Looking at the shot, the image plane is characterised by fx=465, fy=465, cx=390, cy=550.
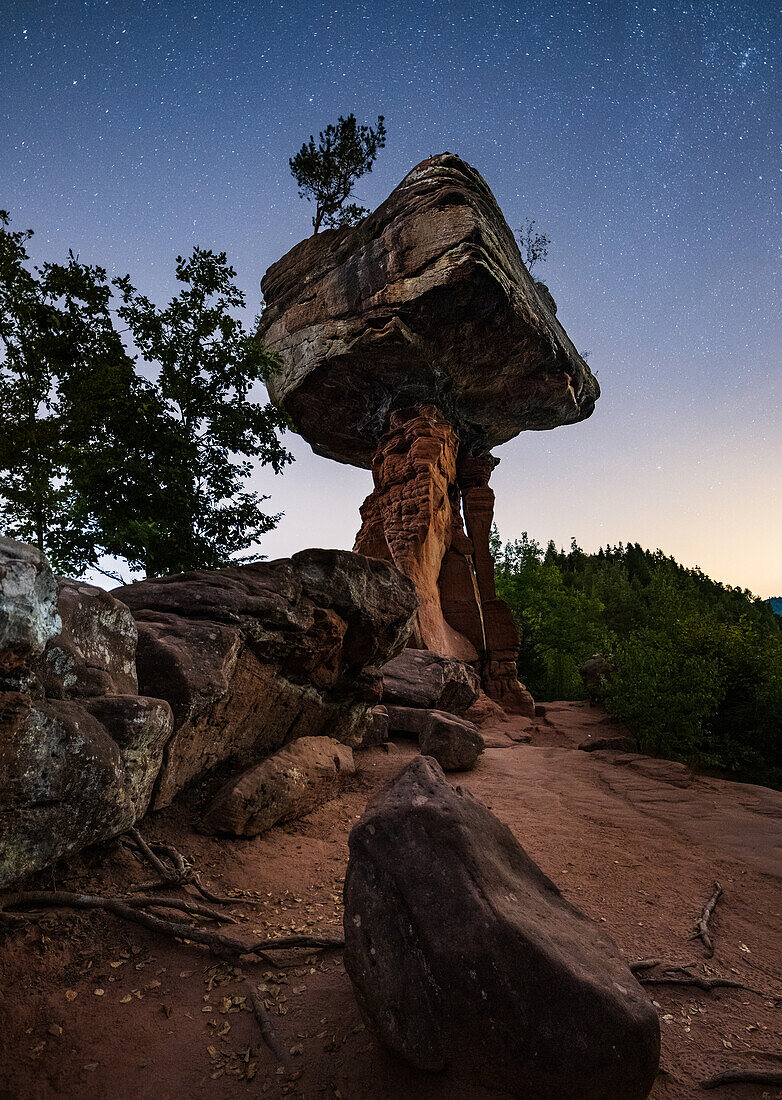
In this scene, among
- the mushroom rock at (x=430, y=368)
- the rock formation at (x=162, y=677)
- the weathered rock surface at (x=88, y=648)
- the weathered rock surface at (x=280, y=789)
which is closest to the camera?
the rock formation at (x=162, y=677)

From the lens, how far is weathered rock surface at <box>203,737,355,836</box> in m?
4.66

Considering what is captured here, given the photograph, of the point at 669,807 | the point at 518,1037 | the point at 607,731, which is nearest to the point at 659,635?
the point at 607,731

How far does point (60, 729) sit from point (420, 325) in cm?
1648

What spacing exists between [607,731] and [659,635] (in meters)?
4.03

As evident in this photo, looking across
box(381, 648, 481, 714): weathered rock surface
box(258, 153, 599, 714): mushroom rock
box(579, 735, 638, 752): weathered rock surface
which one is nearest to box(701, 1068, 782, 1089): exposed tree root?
box(381, 648, 481, 714): weathered rock surface

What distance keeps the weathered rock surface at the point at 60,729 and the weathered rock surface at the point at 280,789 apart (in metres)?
1.19

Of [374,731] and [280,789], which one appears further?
[374,731]

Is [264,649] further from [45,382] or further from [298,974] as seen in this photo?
[45,382]

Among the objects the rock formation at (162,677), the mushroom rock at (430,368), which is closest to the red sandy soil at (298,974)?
the rock formation at (162,677)

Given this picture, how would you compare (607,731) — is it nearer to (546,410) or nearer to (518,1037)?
(546,410)

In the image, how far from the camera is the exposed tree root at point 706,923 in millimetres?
3574

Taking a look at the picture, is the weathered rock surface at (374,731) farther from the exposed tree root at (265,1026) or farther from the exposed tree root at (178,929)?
the exposed tree root at (265,1026)

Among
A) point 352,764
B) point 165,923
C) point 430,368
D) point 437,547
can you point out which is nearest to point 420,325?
point 430,368

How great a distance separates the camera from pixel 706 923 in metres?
3.92
